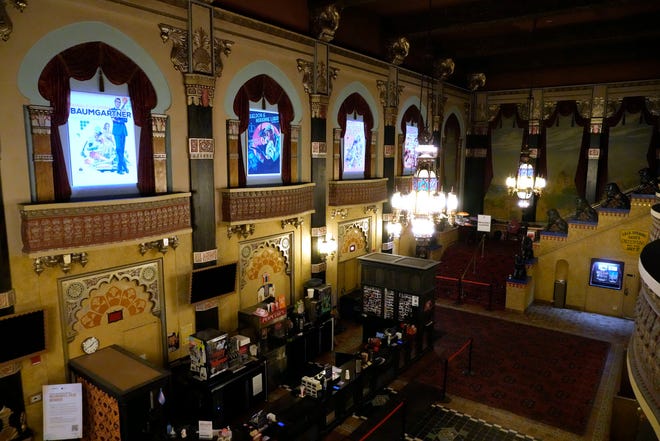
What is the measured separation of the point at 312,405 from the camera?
25.2 ft

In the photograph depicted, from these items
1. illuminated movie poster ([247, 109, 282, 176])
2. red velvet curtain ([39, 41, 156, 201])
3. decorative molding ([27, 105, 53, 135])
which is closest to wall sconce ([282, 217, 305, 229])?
illuminated movie poster ([247, 109, 282, 176])

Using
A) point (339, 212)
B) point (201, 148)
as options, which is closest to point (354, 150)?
point (339, 212)

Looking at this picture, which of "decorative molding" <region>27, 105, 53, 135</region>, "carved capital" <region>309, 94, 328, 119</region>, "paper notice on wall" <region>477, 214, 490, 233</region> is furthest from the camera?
"paper notice on wall" <region>477, 214, 490, 233</region>

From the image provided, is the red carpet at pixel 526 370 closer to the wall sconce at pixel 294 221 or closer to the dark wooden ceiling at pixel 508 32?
the wall sconce at pixel 294 221

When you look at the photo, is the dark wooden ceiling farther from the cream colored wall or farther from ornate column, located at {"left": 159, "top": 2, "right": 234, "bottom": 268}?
the cream colored wall

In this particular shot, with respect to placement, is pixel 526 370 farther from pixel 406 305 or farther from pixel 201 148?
pixel 201 148

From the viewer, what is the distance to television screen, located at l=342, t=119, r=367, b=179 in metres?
13.2

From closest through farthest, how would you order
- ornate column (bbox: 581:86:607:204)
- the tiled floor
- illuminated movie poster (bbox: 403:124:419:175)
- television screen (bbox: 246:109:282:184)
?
the tiled floor → television screen (bbox: 246:109:282:184) → illuminated movie poster (bbox: 403:124:419:175) → ornate column (bbox: 581:86:607:204)

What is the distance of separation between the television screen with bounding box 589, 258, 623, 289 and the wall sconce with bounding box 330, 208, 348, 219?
841cm

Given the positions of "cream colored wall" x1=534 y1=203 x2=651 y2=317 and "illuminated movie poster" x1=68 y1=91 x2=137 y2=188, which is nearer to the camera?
"illuminated movie poster" x1=68 y1=91 x2=137 y2=188

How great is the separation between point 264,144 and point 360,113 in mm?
3999

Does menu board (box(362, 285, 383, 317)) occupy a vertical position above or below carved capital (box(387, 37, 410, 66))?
below

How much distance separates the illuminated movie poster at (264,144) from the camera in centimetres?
1023

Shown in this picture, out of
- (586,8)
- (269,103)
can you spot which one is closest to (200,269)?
(269,103)
